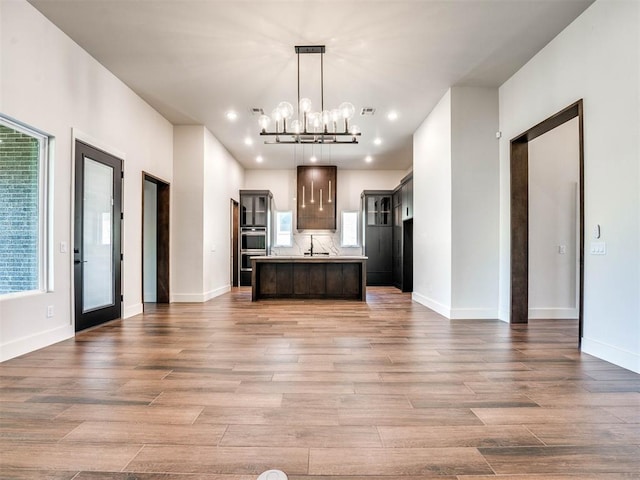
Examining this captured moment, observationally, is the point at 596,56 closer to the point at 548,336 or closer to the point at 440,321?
the point at 548,336

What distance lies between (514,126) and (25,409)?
5730 millimetres

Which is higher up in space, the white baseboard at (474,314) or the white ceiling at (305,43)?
the white ceiling at (305,43)

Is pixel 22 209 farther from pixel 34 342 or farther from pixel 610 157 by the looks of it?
pixel 610 157

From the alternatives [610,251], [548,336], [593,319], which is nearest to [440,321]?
[548,336]

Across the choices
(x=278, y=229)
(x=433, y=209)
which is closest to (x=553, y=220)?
(x=433, y=209)

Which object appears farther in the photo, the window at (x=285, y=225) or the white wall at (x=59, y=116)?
the window at (x=285, y=225)

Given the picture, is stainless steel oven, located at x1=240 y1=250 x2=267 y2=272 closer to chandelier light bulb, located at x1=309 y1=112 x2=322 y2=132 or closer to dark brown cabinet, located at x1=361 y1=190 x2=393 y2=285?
dark brown cabinet, located at x1=361 y1=190 x2=393 y2=285

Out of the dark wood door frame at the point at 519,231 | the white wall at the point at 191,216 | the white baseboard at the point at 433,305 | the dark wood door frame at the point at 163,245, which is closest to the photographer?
the dark wood door frame at the point at 519,231

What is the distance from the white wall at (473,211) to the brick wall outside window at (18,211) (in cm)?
506

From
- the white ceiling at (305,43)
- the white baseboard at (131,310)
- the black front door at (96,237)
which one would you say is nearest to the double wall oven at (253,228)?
the white ceiling at (305,43)

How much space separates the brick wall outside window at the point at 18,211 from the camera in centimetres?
331

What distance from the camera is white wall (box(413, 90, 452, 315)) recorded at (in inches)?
205

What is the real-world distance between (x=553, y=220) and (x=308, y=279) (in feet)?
13.8

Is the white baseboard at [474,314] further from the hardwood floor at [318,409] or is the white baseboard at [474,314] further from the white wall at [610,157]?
the white wall at [610,157]
